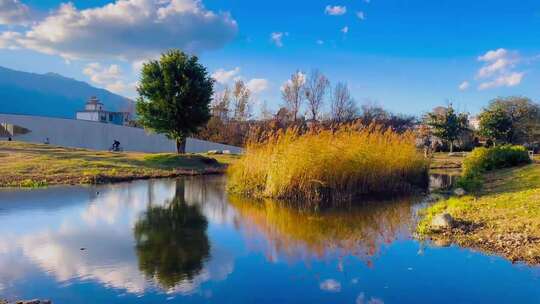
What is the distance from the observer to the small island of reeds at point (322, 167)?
10914 mm

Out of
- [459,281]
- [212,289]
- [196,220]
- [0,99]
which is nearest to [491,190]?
[459,281]

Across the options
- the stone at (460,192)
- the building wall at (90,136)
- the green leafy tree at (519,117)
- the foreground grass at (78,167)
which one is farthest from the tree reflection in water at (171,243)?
the green leafy tree at (519,117)

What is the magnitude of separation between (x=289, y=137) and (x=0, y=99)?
8378cm

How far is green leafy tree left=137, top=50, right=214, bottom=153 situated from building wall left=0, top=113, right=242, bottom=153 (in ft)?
31.7

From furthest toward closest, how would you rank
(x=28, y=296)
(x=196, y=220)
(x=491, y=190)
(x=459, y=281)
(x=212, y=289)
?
(x=491, y=190), (x=196, y=220), (x=459, y=281), (x=212, y=289), (x=28, y=296)

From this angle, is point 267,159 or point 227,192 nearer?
point 267,159

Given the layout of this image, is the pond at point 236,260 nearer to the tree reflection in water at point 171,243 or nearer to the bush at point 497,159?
the tree reflection in water at point 171,243

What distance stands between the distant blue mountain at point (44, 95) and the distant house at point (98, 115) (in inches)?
1001

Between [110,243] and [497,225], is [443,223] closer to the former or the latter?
[497,225]

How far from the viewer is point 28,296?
14.7 ft

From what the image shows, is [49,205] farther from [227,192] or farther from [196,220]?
[227,192]

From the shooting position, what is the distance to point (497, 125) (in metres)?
32.7

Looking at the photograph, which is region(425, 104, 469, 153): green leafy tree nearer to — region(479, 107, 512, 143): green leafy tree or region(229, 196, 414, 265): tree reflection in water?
region(479, 107, 512, 143): green leafy tree

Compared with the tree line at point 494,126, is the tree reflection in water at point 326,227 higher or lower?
lower
